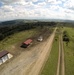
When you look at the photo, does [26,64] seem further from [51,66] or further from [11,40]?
[11,40]

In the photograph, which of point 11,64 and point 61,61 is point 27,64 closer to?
point 11,64

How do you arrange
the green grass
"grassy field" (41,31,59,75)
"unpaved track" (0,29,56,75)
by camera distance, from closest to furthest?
"grassy field" (41,31,59,75) → "unpaved track" (0,29,56,75) → the green grass

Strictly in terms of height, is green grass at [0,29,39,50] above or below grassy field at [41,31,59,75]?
above

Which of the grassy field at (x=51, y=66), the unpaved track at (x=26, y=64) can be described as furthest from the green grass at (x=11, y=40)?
the grassy field at (x=51, y=66)

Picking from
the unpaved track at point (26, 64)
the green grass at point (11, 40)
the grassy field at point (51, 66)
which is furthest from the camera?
the green grass at point (11, 40)

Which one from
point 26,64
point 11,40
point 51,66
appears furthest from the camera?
point 11,40

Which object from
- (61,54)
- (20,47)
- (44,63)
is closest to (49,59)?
(44,63)

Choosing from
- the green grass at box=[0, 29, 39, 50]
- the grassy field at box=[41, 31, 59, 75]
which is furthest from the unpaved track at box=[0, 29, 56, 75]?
the green grass at box=[0, 29, 39, 50]

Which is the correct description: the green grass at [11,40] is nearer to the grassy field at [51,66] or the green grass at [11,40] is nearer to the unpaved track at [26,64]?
the unpaved track at [26,64]

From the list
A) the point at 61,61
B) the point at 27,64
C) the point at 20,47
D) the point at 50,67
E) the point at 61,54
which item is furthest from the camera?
the point at 20,47

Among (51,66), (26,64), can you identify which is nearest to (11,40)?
(26,64)

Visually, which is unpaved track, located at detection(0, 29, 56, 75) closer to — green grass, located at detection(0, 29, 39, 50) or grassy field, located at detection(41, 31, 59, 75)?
grassy field, located at detection(41, 31, 59, 75)
